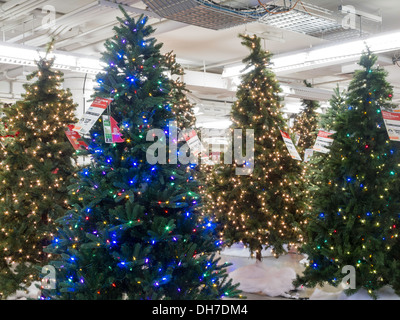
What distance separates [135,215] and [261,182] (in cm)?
384

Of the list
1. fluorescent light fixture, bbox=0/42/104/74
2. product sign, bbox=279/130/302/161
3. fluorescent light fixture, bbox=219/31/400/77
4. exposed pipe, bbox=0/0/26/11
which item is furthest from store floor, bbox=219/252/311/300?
exposed pipe, bbox=0/0/26/11

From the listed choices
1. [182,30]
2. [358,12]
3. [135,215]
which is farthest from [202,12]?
[182,30]

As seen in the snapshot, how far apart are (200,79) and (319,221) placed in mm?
6484

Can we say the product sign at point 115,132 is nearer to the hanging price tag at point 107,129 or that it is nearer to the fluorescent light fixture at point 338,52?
the hanging price tag at point 107,129

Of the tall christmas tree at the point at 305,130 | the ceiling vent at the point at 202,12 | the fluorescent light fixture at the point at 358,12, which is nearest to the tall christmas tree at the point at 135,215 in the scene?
the ceiling vent at the point at 202,12

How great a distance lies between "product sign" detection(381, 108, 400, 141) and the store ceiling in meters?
1.68

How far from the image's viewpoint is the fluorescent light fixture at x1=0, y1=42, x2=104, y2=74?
6.75 meters

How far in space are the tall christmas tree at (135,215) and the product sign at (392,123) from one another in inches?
103

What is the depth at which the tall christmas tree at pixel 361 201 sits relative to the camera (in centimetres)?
518

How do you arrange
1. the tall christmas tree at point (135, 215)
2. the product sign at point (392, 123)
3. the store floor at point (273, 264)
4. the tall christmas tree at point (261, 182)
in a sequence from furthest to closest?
the tall christmas tree at point (261, 182) → the store floor at point (273, 264) → the product sign at point (392, 123) → the tall christmas tree at point (135, 215)

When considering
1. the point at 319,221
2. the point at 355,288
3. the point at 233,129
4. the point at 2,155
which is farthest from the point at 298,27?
the point at 2,155

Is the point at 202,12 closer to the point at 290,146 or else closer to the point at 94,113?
the point at 94,113

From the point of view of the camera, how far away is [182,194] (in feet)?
11.4

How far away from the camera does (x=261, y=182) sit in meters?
6.94
